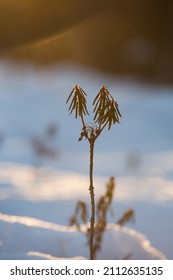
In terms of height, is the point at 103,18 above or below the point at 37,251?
above

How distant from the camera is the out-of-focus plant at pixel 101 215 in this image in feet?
3.66

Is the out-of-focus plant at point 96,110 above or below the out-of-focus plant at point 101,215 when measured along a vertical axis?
above

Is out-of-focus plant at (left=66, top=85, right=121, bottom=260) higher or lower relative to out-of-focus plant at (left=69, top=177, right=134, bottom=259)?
higher

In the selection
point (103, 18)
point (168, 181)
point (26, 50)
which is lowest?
point (168, 181)

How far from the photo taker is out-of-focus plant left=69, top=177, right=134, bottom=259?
1.12 meters

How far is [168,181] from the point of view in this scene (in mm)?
1301

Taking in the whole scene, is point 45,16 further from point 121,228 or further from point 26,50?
point 121,228

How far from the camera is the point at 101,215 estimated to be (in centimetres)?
112
